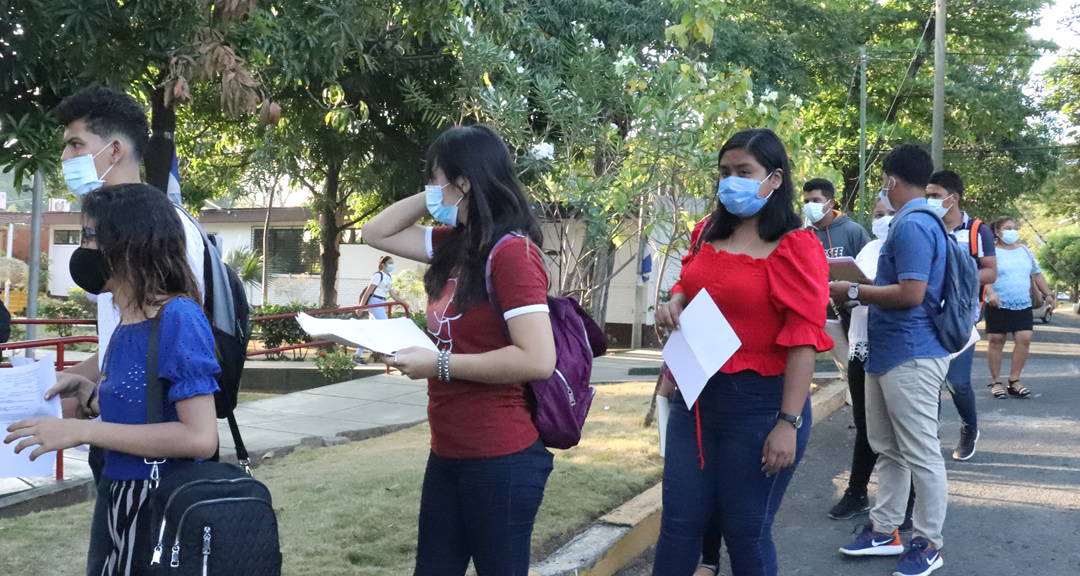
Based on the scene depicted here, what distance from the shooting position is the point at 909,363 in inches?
171

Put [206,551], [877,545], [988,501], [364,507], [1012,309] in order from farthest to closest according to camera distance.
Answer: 1. [1012,309]
2. [988,501]
3. [364,507]
4. [877,545]
5. [206,551]

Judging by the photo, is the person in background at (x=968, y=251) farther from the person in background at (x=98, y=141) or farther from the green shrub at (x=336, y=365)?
the green shrub at (x=336, y=365)

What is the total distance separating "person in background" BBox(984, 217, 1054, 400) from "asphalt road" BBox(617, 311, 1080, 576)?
56 centimetres

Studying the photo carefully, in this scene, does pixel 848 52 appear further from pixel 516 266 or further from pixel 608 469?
pixel 516 266

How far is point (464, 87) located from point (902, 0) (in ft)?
65.5

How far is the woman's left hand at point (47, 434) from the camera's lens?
2.06 meters

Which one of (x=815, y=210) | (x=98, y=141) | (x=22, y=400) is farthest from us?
(x=815, y=210)

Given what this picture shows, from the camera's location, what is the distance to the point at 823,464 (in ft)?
22.6

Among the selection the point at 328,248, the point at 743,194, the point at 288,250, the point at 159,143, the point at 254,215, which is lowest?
the point at 743,194

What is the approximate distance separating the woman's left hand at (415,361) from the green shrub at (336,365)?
9773 mm

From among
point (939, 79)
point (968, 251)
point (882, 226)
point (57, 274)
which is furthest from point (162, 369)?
point (57, 274)

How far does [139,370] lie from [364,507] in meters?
2.89

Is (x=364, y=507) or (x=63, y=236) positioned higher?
(x=63, y=236)

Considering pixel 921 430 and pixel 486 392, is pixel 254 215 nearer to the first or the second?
pixel 921 430
